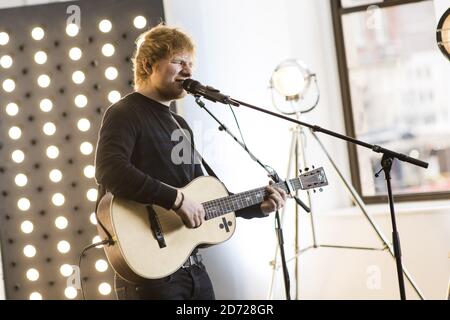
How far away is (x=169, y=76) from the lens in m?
2.38

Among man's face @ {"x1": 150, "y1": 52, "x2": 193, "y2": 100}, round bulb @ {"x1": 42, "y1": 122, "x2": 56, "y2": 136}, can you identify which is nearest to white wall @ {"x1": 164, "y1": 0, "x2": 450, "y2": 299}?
round bulb @ {"x1": 42, "y1": 122, "x2": 56, "y2": 136}

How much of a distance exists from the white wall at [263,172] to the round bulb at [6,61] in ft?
2.49

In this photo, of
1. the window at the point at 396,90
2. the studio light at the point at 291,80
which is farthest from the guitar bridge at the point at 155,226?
the window at the point at 396,90

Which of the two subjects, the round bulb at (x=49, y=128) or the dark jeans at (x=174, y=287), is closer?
the dark jeans at (x=174, y=287)

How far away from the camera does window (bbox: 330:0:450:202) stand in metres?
3.67

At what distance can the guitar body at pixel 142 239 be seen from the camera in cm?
222

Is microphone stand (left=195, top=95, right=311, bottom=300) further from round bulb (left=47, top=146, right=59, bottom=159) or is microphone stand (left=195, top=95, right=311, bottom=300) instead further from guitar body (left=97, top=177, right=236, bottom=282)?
round bulb (left=47, top=146, right=59, bottom=159)

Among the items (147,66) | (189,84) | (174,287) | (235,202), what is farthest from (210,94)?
(174,287)

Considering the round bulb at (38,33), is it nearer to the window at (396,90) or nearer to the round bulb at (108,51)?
the round bulb at (108,51)

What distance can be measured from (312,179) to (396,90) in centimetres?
131

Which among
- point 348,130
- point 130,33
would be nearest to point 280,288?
point 348,130

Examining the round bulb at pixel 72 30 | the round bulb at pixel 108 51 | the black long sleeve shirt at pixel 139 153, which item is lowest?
the black long sleeve shirt at pixel 139 153

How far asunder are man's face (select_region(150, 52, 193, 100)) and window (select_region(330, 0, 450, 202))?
162 centimetres
